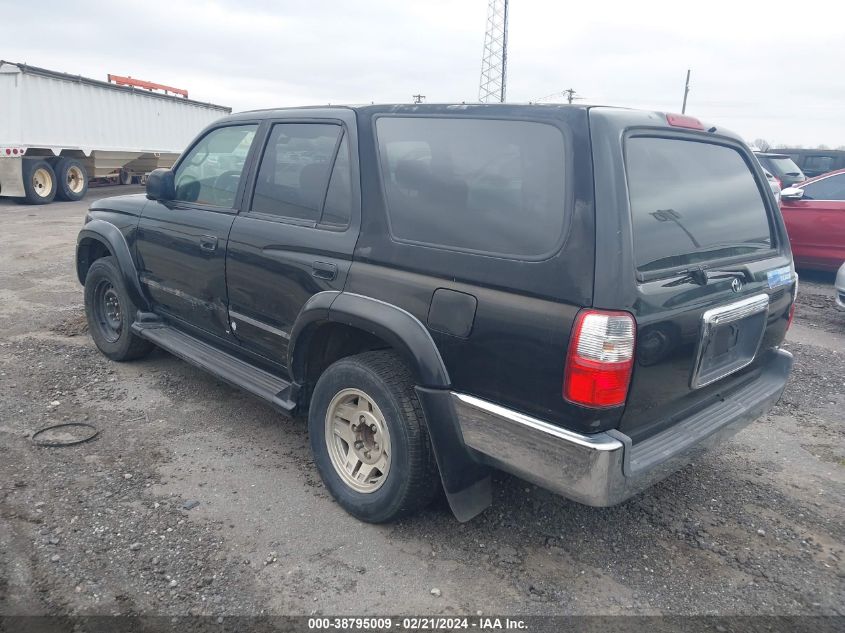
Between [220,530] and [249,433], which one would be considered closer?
[220,530]

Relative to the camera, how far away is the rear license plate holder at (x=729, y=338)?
259cm

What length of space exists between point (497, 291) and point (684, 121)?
120 centimetres

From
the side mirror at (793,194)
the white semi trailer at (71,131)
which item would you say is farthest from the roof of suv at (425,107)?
the white semi trailer at (71,131)

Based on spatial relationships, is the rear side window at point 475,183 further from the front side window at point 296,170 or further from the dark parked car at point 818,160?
the dark parked car at point 818,160

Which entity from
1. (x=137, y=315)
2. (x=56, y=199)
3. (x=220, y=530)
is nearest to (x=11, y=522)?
(x=220, y=530)

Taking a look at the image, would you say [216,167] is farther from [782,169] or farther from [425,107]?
[782,169]

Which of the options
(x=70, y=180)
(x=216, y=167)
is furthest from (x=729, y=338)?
(x=70, y=180)

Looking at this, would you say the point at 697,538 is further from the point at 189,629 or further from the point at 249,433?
the point at 249,433

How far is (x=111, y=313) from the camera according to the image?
5.11 m

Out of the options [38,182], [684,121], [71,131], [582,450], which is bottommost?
[582,450]

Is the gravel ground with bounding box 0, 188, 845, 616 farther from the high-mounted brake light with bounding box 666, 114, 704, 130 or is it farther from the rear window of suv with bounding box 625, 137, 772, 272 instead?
the high-mounted brake light with bounding box 666, 114, 704, 130

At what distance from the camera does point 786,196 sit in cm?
836

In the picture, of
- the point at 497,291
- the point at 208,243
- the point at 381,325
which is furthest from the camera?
the point at 208,243

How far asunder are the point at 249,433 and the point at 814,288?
25.5ft
